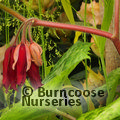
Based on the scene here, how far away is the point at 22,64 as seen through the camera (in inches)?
11.1

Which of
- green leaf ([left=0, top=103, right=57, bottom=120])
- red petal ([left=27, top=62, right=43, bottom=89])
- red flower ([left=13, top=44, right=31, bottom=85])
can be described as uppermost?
red flower ([left=13, top=44, right=31, bottom=85])

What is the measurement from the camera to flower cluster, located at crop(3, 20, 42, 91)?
284mm

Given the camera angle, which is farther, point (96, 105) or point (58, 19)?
point (58, 19)

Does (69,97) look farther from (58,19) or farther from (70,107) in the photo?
(58,19)

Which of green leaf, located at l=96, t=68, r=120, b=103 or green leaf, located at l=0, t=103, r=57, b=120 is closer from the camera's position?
green leaf, located at l=0, t=103, r=57, b=120

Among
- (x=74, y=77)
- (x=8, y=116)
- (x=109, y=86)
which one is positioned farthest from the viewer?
(x=74, y=77)

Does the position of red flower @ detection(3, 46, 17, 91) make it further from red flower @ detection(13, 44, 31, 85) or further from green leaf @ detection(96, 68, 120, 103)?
green leaf @ detection(96, 68, 120, 103)

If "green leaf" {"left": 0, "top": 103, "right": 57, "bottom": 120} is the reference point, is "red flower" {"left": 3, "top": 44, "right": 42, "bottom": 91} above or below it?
above

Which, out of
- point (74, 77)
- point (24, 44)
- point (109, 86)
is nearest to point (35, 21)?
point (24, 44)

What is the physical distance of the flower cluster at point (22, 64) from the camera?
28cm

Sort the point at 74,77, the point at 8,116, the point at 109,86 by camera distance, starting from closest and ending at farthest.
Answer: the point at 8,116, the point at 109,86, the point at 74,77

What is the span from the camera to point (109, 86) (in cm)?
37

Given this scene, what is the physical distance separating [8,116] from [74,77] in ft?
1.06

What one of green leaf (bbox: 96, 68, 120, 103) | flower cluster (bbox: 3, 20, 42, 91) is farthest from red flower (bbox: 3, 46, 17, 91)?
green leaf (bbox: 96, 68, 120, 103)
